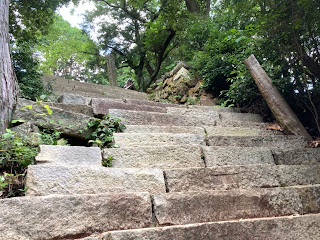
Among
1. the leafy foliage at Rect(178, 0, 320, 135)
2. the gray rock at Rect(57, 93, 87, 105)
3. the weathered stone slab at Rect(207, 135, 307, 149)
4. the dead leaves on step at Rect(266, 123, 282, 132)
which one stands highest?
the leafy foliage at Rect(178, 0, 320, 135)

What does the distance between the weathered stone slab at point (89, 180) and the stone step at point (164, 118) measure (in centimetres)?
114

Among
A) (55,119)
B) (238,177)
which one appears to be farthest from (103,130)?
(238,177)

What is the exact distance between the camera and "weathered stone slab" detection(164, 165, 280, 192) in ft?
6.48

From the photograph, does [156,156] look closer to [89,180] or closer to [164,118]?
[89,180]

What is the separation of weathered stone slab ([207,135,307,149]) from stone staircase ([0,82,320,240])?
0.02 metres

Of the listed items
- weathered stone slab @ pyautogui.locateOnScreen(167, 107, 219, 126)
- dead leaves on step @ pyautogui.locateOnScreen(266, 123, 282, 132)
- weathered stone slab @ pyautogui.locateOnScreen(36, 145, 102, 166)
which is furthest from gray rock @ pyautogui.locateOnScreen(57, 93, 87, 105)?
dead leaves on step @ pyautogui.locateOnScreen(266, 123, 282, 132)

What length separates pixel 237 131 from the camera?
3230 mm

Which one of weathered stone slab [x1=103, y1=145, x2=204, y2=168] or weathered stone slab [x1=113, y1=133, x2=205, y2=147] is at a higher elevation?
weathered stone slab [x1=113, y1=133, x2=205, y2=147]

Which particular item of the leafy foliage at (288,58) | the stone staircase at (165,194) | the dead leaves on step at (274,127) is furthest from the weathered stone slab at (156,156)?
the leafy foliage at (288,58)

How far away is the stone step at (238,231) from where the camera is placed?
54.9 inches

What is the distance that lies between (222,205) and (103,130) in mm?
1363

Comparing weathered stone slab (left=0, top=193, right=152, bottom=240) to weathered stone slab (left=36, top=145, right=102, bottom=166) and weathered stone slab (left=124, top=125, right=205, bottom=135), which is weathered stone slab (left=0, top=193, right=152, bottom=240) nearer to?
weathered stone slab (left=36, top=145, right=102, bottom=166)

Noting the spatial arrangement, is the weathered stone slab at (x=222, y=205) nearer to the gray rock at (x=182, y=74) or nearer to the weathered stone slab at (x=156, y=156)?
the weathered stone slab at (x=156, y=156)

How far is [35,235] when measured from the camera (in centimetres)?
134
